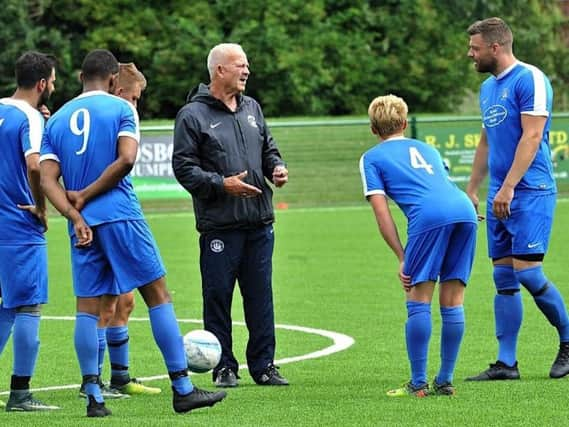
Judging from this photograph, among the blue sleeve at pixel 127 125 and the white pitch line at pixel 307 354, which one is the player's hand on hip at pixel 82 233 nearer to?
the blue sleeve at pixel 127 125

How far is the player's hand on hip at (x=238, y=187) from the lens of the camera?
9117 millimetres

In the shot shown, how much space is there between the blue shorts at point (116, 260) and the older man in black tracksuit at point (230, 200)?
1256 millimetres

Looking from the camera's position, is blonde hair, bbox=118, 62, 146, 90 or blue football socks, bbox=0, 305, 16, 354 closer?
blue football socks, bbox=0, 305, 16, 354

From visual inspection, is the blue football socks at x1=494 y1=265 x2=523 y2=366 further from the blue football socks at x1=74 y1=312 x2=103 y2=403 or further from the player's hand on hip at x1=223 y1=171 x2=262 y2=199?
the blue football socks at x1=74 y1=312 x2=103 y2=403

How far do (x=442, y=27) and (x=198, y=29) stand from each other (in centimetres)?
865

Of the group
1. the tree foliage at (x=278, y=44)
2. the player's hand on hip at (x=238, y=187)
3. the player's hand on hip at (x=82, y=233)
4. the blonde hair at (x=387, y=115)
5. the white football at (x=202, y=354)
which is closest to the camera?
the player's hand on hip at (x=82, y=233)

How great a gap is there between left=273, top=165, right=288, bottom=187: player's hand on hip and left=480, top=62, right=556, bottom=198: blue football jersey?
1.34m

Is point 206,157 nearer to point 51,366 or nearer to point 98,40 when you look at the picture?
point 51,366

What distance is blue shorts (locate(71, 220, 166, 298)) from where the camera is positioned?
8.05 metres

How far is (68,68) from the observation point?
42031 millimetres

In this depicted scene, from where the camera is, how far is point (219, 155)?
9516 mm

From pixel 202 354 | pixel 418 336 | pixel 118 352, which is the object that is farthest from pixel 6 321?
pixel 418 336

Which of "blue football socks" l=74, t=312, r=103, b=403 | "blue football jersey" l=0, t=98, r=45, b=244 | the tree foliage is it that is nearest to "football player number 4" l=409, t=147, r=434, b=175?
"blue football socks" l=74, t=312, r=103, b=403

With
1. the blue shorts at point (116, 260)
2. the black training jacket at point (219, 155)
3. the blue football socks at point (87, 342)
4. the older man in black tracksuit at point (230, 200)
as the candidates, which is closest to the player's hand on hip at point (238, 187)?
the older man in black tracksuit at point (230, 200)
